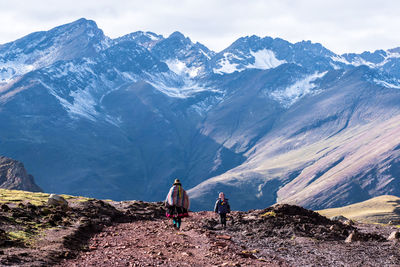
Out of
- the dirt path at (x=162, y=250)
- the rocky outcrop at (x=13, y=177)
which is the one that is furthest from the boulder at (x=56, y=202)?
the rocky outcrop at (x=13, y=177)

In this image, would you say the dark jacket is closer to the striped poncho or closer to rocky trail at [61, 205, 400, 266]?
rocky trail at [61, 205, 400, 266]

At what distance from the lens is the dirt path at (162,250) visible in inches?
953

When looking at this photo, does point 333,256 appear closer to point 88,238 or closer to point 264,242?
point 264,242

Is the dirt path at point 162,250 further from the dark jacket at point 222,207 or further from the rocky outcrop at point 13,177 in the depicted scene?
the rocky outcrop at point 13,177

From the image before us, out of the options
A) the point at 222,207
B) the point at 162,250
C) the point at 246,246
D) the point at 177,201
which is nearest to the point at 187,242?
the point at 246,246

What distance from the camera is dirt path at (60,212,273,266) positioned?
2420cm

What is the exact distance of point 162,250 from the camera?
27312 millimetres

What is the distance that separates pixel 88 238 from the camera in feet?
112

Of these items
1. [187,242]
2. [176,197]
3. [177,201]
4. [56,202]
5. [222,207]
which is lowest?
[187,242]

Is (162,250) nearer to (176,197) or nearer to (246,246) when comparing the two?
(246,246)

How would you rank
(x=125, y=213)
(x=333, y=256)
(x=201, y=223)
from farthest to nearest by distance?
1. (x=125, y=213)
2. (x=201, y=223)
3. (x=333, y=256)

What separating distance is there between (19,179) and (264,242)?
166743 mm

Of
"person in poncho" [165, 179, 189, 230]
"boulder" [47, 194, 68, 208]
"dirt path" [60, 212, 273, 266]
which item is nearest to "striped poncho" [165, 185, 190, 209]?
"person in poncho" [165, 179, 189, 230]

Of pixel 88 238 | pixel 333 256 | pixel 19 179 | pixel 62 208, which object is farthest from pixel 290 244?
pixel 19 179
